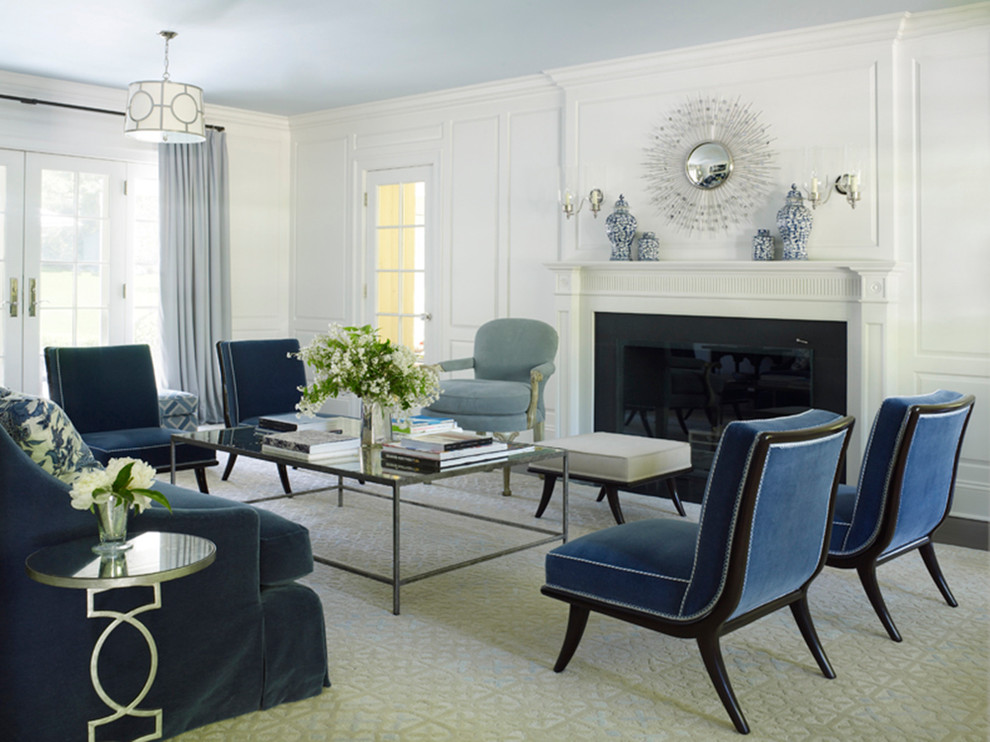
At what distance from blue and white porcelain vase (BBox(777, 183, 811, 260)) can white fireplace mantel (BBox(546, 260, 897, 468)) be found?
0.08 m

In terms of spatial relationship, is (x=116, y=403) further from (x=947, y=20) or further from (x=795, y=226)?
(x=947, y=20)

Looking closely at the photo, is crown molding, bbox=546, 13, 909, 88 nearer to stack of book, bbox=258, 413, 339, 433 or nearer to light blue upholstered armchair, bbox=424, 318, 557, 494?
light blue upholstered armchair, bbox=424, 318, 557, 494

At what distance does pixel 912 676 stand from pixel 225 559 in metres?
2.04

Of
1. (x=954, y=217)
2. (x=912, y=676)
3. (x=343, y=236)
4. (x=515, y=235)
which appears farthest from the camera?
(x=343, y=236)

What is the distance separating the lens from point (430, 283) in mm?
7160

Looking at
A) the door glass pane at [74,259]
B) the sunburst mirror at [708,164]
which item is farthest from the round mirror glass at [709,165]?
the door glass pane at [74,259]

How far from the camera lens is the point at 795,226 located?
4996mm

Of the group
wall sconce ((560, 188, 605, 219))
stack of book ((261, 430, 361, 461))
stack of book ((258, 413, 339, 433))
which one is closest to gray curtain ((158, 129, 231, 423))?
wall sconce ((560, 188, 605, 219))

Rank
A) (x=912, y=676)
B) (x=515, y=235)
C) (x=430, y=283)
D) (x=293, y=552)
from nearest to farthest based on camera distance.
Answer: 1. (x=293, y=552)
2. (x=912, y=676)
3. (x=515, y=235)
4. (x=430, y=283)

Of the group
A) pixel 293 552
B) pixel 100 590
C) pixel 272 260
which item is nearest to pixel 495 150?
pixel 272 260

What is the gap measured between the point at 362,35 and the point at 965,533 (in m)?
4.25

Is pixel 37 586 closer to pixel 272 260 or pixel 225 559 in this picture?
pixel 225 559

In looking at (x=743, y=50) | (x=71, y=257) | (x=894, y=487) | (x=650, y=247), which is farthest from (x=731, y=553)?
(x=71, y=257)

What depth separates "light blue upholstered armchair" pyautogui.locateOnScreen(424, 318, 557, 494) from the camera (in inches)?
210
